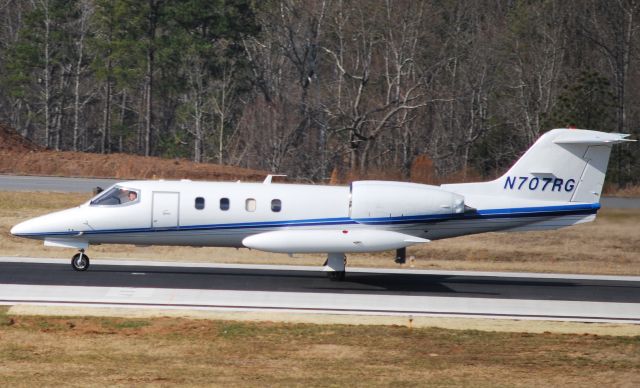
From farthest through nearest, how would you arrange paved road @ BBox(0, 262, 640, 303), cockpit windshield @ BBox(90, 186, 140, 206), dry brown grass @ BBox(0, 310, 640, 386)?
cockpit windshield @ BBox(90, 186, 140, 206), paved road @ BBox(0, 262, 640, 303), dry brown grass @ BBox(0, 310, 640, 386)

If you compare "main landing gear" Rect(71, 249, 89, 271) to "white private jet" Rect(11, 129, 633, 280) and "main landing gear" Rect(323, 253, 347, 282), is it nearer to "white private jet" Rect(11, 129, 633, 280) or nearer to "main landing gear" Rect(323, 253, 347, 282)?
"white private jet" Rect(11, 129, 633, 280)

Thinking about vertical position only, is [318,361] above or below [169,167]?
below

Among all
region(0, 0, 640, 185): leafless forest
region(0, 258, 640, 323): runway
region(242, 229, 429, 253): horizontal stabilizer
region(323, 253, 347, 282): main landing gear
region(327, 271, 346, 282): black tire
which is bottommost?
region(0, 258, 640, 323): runway

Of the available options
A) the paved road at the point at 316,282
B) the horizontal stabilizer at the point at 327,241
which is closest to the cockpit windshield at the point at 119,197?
the paved road at the point at 316,282

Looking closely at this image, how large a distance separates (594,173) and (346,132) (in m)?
39.0

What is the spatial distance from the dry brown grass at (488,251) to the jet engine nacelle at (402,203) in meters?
5.30

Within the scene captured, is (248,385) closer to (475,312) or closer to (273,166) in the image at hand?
(475,312)

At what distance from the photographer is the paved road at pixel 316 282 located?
25.6m

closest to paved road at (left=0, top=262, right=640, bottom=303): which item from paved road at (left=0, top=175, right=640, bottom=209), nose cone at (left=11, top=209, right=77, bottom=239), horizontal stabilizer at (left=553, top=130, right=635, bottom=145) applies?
nose cone at (left=11, top=209, right=77, bottom=239)

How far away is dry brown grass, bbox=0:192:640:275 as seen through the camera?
32.5 metres

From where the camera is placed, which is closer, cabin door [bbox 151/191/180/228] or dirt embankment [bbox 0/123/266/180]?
cabin door [bbox 151/191/180/228]

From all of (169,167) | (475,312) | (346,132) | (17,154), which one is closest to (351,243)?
(475,312)

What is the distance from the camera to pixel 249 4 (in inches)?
2719

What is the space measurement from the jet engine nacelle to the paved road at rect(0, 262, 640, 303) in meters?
1.88
